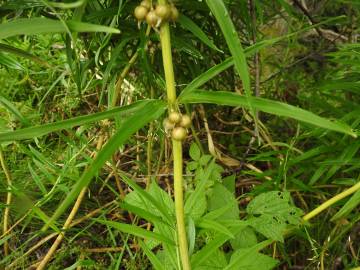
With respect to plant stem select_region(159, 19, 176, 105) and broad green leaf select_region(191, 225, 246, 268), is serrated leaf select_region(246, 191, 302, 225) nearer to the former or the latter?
broad green leaf select_region(191, 225, 246, 268)

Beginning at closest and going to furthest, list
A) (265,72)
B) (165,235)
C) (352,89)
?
1. (165,235)
2. (352,89)
3. (265,72)

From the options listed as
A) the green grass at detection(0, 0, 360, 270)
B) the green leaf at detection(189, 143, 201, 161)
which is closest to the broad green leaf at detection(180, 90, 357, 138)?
the green grass at detection(0, 0, 360, 270)

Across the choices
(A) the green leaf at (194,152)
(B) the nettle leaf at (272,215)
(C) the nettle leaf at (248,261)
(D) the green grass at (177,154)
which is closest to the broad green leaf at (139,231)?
(D) the green grass at (177,154)

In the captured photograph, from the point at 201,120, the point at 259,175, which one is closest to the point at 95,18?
the point at 259,175

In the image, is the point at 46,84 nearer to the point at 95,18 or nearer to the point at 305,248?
the point at 95,18

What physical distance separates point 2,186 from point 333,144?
3.19ft

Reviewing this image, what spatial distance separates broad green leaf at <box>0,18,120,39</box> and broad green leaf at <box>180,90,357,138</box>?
0.59 ft

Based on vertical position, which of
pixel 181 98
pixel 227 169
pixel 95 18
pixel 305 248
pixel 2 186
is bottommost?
pixel 305 248

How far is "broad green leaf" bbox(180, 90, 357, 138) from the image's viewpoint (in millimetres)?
603

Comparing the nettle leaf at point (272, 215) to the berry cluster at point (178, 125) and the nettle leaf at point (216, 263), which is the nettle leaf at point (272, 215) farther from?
the berry cluster at point (178, 125)

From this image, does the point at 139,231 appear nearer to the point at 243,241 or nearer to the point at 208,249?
the point at 208,249

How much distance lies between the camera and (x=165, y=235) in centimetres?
91

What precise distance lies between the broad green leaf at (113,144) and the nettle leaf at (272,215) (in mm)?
494

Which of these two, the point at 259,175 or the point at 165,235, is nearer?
the point at 165,235
